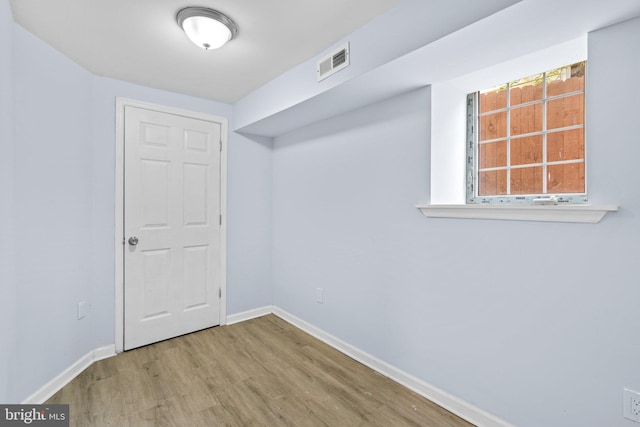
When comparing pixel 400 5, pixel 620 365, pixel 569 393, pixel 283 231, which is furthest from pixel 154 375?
pixel 400 5

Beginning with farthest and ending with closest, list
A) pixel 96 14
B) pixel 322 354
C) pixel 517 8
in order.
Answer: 1. pixel 322 354
2. pixel 96 14
3. pixel 517 8

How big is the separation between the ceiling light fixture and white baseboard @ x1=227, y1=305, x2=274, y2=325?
8.33 ft

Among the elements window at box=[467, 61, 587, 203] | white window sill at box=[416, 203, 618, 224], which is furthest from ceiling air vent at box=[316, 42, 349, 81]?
white window sill at box=[416, 203, 618, 224]

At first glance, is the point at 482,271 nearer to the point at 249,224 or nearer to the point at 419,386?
the point at 419,386

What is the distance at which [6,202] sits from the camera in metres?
1.55

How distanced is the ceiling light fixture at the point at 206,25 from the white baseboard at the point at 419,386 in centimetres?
243

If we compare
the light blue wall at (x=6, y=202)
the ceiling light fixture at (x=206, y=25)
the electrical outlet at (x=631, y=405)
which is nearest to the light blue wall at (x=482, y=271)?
the electrical outlet at (x=631, y=405)

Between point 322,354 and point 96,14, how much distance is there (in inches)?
109

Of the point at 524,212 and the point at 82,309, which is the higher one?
the point at 524,212

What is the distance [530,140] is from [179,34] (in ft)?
7.29

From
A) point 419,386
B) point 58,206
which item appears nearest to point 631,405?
point 419,386

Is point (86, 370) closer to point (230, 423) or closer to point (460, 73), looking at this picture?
point (230, 423)

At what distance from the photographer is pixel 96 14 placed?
163cm

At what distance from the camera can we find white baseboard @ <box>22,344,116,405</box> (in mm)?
1858
